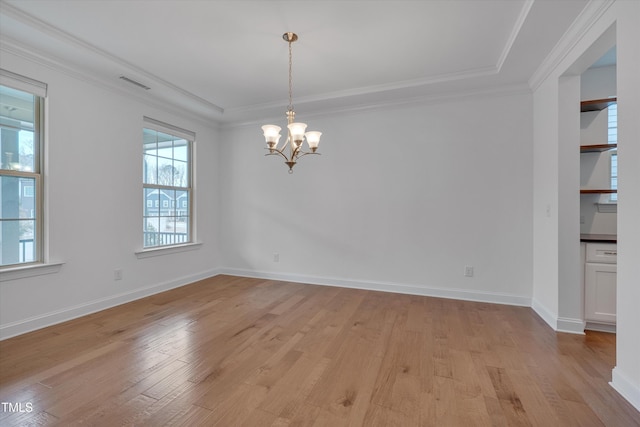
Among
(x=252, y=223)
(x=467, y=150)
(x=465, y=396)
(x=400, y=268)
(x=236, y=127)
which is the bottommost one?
(x=465, y=396)

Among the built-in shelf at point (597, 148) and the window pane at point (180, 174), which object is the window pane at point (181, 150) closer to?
the window pane at point (180, 174)

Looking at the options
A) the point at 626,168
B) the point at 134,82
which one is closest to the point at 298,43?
the point at 134,82

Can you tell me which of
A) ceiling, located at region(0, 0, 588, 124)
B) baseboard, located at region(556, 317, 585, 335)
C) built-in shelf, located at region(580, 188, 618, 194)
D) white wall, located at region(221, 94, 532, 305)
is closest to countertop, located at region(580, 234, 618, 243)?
built-in shelf, located at region(580, 188, 618, 194)

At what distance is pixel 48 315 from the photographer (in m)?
2.83

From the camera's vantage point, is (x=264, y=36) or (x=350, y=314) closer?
(x=264, y=36)

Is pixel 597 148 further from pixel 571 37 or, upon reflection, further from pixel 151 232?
pixel 151 232

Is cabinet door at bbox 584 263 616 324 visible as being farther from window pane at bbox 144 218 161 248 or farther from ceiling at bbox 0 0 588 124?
window pane at bbox 144 218 161 248

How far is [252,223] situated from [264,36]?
9.73ft

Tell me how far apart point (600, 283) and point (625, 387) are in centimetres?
122

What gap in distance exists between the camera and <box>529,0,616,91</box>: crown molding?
2.02 metres

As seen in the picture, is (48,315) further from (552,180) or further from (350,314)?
(552,180)

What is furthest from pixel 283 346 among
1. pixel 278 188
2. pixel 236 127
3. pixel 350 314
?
pixel 236 127

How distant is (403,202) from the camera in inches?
156

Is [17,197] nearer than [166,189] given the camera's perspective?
Yes
